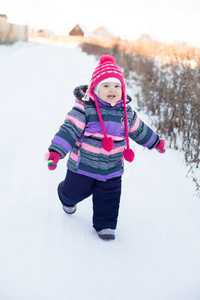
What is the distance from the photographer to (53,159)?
171 centimetres

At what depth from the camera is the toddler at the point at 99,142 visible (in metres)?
1.81

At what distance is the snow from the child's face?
2.72ft

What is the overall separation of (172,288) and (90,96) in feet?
3.65

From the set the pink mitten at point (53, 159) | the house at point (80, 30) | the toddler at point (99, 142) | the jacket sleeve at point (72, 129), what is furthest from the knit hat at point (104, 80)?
the house at point (80, 30)

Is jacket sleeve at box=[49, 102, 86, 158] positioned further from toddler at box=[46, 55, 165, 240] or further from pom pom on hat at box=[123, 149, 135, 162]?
pom pom on hat at box=[123, 149, 135, 162]

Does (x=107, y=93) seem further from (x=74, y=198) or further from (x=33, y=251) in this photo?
(x=33, y=251)

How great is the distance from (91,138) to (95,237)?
2.02ft

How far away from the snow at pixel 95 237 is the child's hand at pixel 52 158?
0.46m

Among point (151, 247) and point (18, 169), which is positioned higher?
point (18, 169)

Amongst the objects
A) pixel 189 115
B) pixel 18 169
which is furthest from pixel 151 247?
pixel 189 115

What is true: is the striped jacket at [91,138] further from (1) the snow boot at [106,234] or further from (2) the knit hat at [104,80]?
(1) the snow boot at [106,234]

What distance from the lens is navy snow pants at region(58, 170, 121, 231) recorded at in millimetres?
1940

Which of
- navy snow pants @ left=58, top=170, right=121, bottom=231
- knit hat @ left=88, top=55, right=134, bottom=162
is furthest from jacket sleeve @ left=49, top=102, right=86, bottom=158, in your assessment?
navy snow pants @ left=58, top=170, right=121, bottom=231

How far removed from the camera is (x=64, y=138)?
5.84 feet
